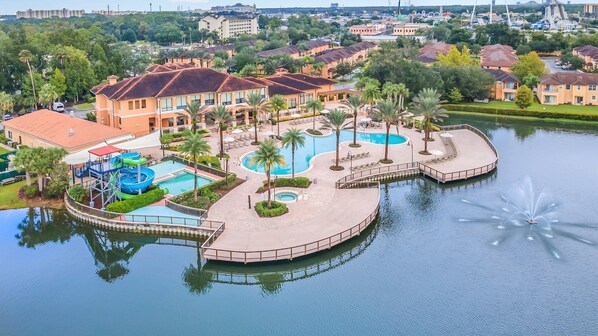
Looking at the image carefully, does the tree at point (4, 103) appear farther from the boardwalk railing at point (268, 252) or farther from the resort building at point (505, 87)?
the resort building at point (505, 87)

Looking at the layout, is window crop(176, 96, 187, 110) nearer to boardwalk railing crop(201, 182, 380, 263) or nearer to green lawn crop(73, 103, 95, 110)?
green lawn crop(73, 103, 95, 110)

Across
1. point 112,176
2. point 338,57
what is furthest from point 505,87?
point 112,176

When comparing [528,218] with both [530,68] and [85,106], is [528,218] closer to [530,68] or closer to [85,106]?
[530,68]

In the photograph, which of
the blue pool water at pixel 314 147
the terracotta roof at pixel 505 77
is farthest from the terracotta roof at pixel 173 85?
the terracotta roof at pixel 505 77

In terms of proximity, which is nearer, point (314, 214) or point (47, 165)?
point (314, 214)

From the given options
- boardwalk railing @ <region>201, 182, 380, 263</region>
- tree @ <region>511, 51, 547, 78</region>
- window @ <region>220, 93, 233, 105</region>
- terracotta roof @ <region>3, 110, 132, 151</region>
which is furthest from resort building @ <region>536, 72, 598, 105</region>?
terracotta roof @ <region>3, 110, 132, 151</region>

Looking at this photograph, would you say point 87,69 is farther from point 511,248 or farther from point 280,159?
point 511,248

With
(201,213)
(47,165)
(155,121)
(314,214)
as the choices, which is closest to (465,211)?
(314,214)
